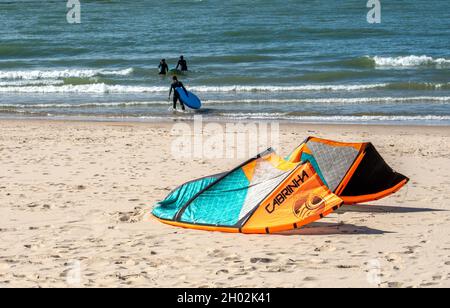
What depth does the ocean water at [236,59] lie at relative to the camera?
76.2ft

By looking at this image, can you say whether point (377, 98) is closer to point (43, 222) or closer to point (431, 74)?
point (431, 74)

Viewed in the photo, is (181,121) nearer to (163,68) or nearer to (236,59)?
(163,68)

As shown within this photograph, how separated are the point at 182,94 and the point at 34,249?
44.7 feet

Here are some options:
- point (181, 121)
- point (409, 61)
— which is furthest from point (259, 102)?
point (409, 61)

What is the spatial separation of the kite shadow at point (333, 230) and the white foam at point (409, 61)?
22183 mm

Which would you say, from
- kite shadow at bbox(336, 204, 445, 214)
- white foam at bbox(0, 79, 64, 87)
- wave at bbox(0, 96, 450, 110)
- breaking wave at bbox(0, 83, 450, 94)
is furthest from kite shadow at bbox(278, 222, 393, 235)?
white foam at bbox(0, 79, 64, 87)

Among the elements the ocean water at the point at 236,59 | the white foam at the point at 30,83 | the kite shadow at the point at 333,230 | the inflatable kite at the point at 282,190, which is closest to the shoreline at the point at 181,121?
the ocean water at the point at 236,59

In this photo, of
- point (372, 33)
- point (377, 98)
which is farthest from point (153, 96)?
point (372, 33)

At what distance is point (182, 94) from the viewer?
880 inches

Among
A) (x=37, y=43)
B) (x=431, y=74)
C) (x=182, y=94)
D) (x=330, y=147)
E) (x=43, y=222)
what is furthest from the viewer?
(x=37, y=43)

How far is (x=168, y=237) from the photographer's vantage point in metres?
9.55

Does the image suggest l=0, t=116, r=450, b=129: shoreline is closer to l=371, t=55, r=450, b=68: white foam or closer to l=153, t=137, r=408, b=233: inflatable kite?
l=153, t=137, r=408, b=233: inflatable kite

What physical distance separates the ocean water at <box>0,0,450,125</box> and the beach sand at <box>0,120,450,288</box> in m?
7.81

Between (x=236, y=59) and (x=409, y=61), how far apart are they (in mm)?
6652
